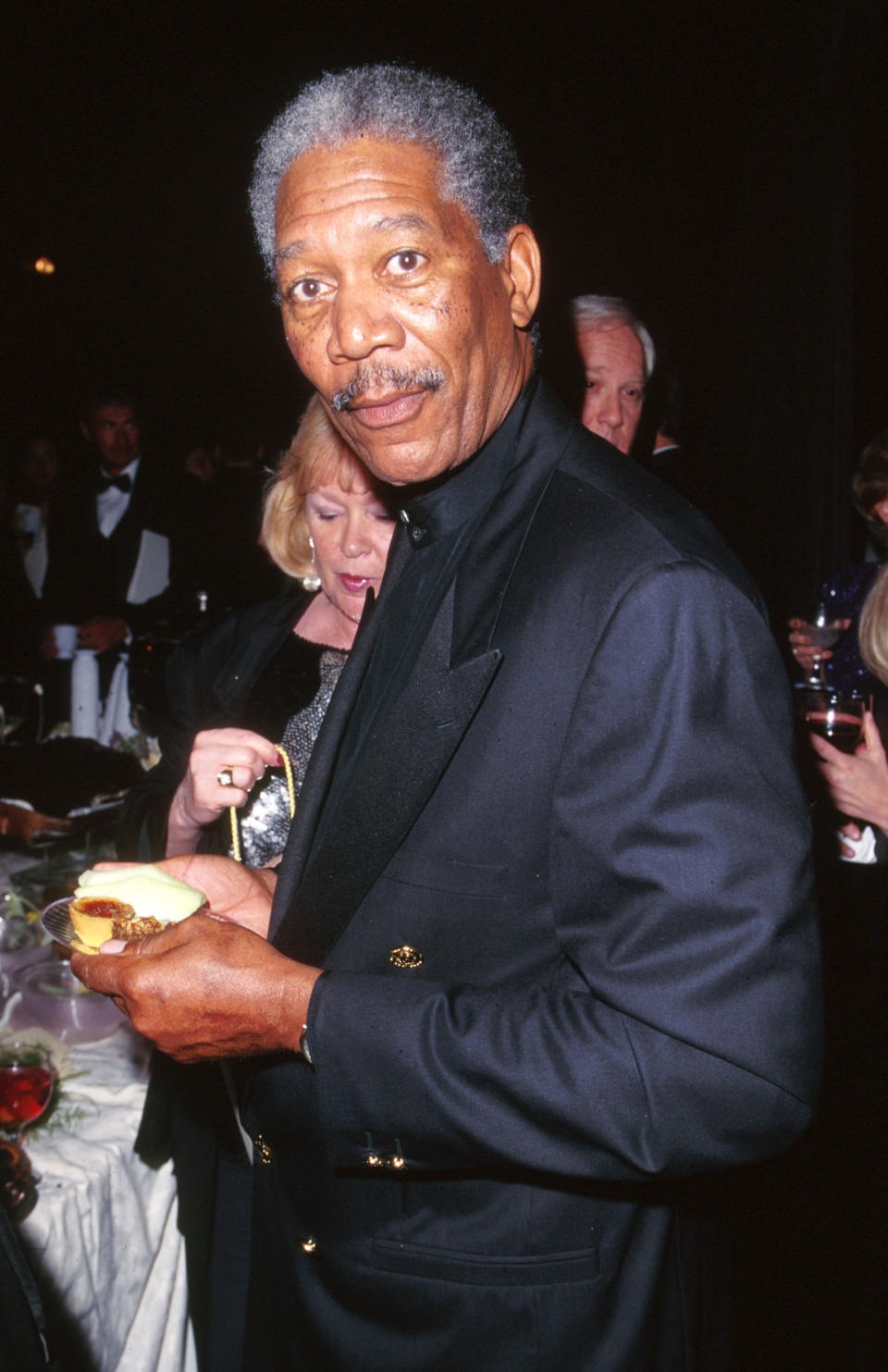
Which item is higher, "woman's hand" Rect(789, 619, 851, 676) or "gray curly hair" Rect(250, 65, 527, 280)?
"gray curly hair" Rect(250, 65, 527, 280)

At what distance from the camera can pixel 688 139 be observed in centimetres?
571

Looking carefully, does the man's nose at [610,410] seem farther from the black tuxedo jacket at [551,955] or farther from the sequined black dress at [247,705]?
the black tuxedo jacket at [551,955]

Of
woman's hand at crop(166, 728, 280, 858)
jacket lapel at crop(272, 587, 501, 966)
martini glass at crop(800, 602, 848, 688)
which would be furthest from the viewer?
martini glass at crop(800, 602, 848, 688)

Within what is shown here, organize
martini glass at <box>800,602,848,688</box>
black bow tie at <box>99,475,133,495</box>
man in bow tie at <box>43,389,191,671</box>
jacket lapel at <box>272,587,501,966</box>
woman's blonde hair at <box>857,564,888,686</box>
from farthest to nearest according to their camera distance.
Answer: black bow tie at <box>99,475,133,495</box>, man in bow tie at <box>43,389,191,671</box>, martini glass at <box>800,602,848,688</box>, woman's blonde hair at <box>857,564,888,686</box>, jacket lapel at <box>272,587,501,966</box>

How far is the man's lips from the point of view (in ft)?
3.86

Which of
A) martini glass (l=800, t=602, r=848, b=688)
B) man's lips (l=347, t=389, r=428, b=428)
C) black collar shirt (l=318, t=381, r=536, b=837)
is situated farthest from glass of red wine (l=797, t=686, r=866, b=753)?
man's lips (l=347, t=389, r=428, b=428)

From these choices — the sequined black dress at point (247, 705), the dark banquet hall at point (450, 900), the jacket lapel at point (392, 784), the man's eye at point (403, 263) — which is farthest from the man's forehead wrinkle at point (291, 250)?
the sequined black dress at point (247, 705)

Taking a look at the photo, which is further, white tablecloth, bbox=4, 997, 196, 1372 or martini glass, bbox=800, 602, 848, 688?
martini glass, bbox=800, 602, 848, 688

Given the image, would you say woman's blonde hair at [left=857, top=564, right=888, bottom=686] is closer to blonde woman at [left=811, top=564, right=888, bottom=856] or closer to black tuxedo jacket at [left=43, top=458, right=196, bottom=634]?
blonde woman at [left=811, top=564, right=888, bottom=856]

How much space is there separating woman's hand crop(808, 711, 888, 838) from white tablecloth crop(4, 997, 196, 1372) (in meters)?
2.02

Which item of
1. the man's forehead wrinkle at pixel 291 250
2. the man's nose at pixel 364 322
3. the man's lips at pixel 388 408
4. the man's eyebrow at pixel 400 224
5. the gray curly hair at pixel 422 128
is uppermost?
the gray curly hair at pixel 422 128

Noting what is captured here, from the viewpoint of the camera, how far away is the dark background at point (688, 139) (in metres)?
4.93

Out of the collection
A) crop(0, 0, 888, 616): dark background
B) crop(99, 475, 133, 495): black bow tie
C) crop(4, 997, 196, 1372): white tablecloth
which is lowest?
crop(4, 997, 196, 1372): white tablecloth

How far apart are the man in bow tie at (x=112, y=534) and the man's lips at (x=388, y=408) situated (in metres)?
5.04
